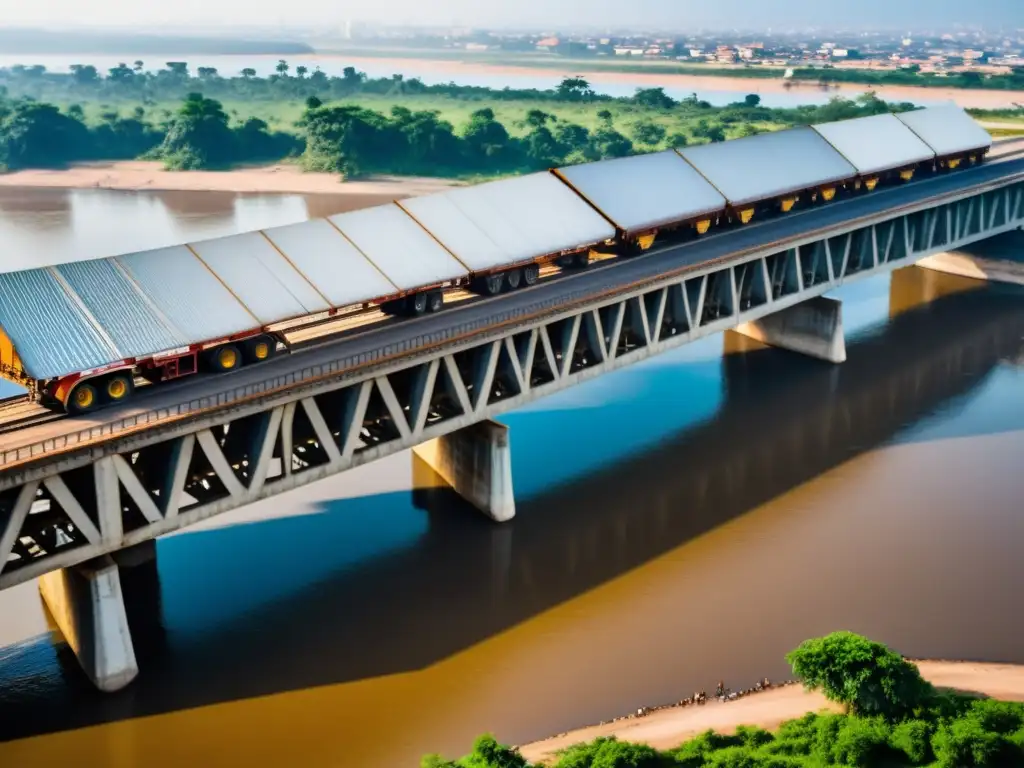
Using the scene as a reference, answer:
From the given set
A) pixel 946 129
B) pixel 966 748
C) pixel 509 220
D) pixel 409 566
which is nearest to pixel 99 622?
pixel 409 566

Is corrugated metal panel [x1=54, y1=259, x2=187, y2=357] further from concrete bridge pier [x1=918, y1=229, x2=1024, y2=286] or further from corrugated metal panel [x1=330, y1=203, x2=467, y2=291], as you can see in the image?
concrete bridge pier [x1=918, y1=229, x2=1024, y2=286]

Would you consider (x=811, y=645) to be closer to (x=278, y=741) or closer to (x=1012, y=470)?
(x=278, y=741)

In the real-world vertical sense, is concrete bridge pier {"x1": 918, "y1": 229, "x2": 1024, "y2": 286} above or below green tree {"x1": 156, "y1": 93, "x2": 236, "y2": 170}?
below

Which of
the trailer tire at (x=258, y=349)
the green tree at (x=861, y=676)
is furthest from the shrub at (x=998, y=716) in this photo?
the trailer tire at (x=258, y=349)

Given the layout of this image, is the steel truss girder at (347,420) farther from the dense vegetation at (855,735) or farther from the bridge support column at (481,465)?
the dense vegetation at (855,735)

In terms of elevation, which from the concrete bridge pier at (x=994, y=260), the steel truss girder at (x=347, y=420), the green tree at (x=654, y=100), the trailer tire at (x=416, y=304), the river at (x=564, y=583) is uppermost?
the green tree at (x=654, y=100)

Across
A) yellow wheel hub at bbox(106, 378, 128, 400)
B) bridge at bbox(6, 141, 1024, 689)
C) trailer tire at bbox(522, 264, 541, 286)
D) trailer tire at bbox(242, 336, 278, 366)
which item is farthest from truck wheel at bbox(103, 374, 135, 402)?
trailer tire at bbox(522, 264, 541, 286)

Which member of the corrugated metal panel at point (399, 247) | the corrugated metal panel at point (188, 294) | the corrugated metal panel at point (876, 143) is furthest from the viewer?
the corrugated metal panel at point (876, 143)
